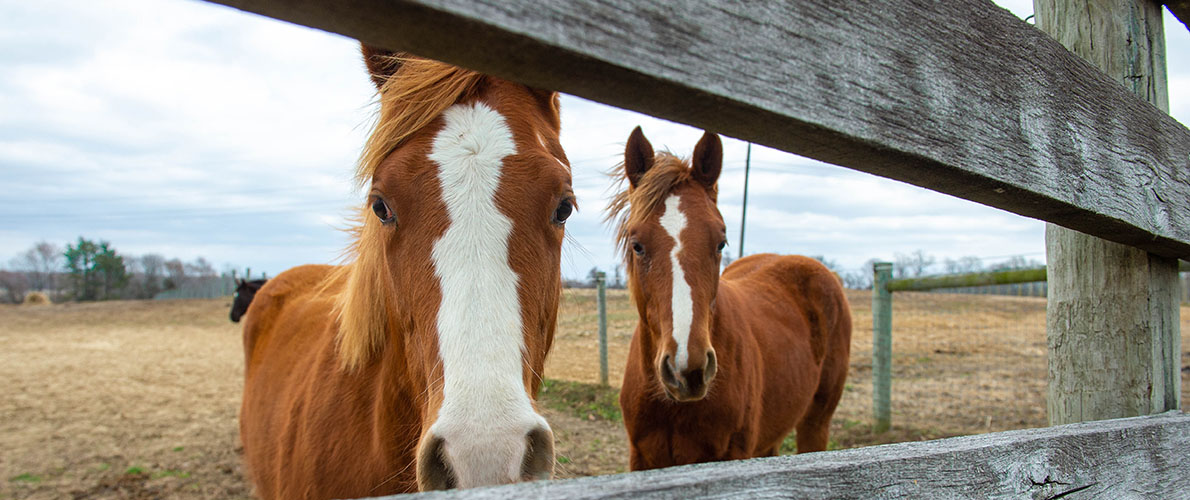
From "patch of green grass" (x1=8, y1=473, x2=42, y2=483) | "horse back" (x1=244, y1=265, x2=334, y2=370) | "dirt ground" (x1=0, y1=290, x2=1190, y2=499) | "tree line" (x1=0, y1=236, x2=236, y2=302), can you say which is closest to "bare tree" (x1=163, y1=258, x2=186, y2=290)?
"tree line" (x1=0, y1=236, x2=236, y2=302)

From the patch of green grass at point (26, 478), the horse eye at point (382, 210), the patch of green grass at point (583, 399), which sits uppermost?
the horse eye at point (382, 210)

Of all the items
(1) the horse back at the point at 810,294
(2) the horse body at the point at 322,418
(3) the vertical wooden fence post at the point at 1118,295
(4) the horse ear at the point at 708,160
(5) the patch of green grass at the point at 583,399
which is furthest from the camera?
(5) the patch of green grass at the point at 583,399

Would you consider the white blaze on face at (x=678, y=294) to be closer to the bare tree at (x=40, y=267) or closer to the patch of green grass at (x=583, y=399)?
the patch of green grass at (x=583, y=399)

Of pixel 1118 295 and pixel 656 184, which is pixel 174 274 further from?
pixel 1118 295

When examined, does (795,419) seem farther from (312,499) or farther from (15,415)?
(15,415)

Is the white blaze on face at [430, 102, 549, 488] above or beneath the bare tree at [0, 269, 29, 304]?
above

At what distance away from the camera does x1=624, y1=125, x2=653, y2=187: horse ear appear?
3.54 metres

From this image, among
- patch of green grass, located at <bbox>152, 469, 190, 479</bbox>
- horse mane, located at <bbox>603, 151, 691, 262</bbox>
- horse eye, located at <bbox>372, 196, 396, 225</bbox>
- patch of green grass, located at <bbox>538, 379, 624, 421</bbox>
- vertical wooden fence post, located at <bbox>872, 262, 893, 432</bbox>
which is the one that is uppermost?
horse mane, located at <bbox>603, 151, 691, 262</bbox>

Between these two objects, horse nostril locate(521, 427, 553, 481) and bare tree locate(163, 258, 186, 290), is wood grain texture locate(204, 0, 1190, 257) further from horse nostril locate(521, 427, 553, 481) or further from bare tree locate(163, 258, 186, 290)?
bare tree locate(163, 258, 186, 290)

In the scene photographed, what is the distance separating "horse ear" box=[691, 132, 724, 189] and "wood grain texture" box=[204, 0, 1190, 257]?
239 centimetres

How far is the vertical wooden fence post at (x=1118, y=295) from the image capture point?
52.0 inches

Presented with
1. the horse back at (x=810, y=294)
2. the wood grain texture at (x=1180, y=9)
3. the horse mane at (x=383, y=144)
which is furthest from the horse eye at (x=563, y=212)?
the horse back at (x=810, y=294)

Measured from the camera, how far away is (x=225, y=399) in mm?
8211

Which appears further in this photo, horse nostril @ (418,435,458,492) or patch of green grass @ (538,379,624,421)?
patch of green grass @ (538,379,624,421)
